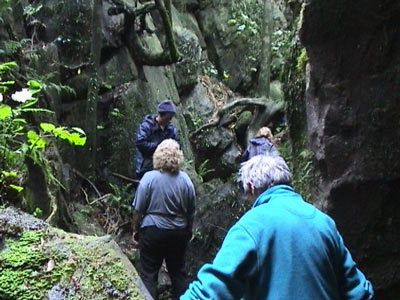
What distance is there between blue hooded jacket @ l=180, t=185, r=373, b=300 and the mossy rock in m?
0.73

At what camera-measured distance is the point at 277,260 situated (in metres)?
2.73

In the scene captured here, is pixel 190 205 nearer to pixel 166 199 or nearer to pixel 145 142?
pixel 166 199

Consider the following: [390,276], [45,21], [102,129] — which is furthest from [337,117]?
[45,21]

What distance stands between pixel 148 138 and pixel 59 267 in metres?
4.60

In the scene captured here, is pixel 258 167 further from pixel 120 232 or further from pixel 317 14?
pixel 120 232

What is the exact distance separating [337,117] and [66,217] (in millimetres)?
3146

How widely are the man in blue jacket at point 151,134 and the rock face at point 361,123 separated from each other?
2.29 metres

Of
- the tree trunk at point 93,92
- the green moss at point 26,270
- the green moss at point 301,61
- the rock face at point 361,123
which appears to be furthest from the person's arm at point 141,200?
the tree trunk at point 93,92

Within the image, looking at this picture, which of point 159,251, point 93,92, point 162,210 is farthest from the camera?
point 93,92

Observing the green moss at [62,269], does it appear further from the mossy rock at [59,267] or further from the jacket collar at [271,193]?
the jacket collar at [271,193]

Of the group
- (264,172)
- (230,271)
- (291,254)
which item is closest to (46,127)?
(264,172)

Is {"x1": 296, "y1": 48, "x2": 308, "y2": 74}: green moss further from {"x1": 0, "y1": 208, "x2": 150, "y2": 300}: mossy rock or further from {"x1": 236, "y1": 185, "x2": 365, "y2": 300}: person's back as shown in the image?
{"x1": 236, "y1": 185, "x2": 365, "y2": 300}: person's back

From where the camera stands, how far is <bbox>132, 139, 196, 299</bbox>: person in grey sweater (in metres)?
6.32

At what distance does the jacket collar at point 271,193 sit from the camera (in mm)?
2965
